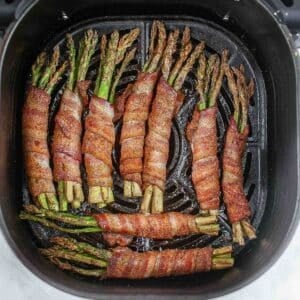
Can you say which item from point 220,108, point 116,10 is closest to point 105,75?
point 116,10

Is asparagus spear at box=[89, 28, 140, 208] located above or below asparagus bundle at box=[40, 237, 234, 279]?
above

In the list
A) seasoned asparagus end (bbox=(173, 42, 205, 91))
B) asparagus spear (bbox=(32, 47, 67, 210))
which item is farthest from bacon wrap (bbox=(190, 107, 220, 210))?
asparagus spear (bbox=(32, 47, 67, 210))

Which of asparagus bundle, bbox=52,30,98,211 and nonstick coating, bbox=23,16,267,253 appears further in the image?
nonstick coating, bbox=23,16,267,253

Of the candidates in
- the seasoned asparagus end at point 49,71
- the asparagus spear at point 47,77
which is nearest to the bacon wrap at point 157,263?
the asparagus spear at point 47,77

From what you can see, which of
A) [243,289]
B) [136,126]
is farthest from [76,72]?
[243,289]

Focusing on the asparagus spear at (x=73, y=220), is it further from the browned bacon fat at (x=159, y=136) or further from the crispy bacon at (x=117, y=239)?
the browned bacon fat at (x=159, y=136)

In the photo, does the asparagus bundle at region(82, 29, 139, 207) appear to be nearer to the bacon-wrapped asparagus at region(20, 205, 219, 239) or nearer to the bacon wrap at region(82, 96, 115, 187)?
the bacon wrap at region(82, 96, 115, 187)
